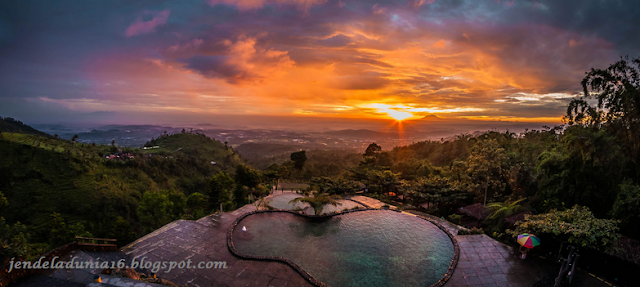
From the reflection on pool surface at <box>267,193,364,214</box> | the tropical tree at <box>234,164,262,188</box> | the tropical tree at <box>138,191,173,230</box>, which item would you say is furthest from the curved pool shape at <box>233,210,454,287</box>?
the tropical tree at <box>138,191,173,230</box>

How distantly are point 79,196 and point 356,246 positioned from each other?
2715 centimetres

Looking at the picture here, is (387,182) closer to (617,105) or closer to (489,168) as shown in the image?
(489,168)

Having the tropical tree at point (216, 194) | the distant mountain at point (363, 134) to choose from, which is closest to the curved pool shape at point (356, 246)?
the tropical tree at point (216, 194)

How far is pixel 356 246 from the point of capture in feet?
41.9

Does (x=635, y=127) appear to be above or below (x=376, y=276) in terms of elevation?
above

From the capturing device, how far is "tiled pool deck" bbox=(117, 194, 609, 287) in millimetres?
9672

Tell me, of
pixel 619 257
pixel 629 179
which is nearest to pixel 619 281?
pixel 619 257

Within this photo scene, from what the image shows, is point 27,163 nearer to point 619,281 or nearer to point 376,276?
point 376,276

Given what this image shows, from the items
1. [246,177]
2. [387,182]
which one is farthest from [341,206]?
[246,177]

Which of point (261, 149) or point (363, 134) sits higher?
point (363, 134)

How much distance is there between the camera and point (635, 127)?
34.3 feet

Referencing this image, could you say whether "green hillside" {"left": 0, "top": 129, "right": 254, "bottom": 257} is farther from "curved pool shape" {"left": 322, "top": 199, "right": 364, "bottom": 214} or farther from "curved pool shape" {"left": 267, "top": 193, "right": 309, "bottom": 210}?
"curved pool shape" {"left": 322, "top": 199, "right": 364, "bottom": 214}

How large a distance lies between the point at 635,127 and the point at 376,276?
1371 cm

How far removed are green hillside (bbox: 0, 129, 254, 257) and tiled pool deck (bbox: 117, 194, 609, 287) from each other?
11.3ft
